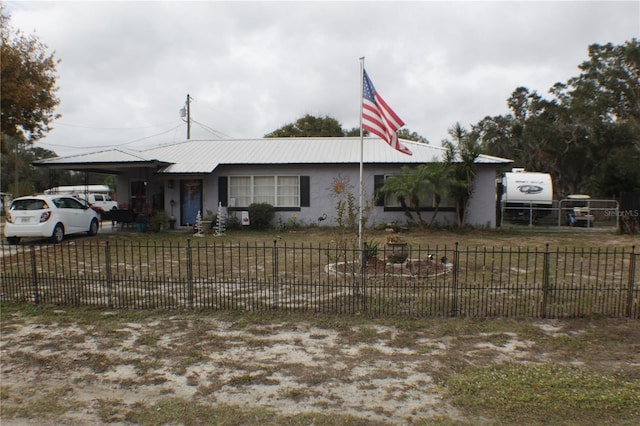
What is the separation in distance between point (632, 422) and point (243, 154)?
1805cm

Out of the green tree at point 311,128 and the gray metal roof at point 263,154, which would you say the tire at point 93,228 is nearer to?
the gray metal roof at point 263,154

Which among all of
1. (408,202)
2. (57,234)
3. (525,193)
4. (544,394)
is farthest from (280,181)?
(544,394)

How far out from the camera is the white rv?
843 inches

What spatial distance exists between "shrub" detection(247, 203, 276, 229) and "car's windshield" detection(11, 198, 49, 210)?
7.39 meters

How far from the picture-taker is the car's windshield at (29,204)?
13.5 meters

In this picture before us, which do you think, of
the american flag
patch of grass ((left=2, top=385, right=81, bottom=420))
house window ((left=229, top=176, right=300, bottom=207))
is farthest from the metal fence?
patch of grass ((left=2, top=385, right=81, bottom=420))

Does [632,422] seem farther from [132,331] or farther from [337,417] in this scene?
[132,331]

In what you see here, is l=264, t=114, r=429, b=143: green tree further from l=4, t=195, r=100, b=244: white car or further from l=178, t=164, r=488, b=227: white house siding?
l=4, t=195, r=100, b=244: white car

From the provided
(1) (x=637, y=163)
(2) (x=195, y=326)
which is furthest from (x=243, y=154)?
(1) (x=637, y=163)

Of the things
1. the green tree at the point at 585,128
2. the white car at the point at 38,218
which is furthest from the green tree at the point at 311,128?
the white car at the point at 38,218

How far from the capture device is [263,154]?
Result: 19.6m

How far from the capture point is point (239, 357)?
4805mm

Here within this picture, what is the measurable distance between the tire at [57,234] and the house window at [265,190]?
270 inches

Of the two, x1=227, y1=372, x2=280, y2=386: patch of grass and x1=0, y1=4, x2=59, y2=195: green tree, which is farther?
x1=0, y1=4, x2=59, y2=195: green tree
